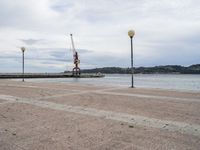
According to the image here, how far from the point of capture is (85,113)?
315 inches

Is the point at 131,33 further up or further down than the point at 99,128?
further up

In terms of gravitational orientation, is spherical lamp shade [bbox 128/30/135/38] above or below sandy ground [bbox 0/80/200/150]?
above

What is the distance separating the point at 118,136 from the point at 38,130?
182cm

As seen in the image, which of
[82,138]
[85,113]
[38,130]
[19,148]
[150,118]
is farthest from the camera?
[85,113]

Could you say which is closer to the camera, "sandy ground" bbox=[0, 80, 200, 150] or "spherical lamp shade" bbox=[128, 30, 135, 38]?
"sandy ground" bbox=[0, 80, 200, 150]

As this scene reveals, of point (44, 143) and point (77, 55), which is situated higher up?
point (77, 55)

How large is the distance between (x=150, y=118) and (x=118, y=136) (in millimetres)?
2047

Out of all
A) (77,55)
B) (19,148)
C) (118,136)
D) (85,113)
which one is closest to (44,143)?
(19,148)

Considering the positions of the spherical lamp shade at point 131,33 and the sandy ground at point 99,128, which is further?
the spherical lamp shade at point 131,33

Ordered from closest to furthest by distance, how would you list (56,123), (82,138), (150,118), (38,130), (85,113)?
1. (82,138)
2. (38,130)
3. (56,123)
4. (150,118)
5. (85,113)

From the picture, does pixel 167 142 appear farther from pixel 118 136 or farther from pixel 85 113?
pixel 85 113

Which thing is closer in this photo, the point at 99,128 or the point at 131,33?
the point at 99,128

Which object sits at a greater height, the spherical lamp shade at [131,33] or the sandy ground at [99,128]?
the spherical lamp shade at [131,33]

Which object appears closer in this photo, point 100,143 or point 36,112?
point 100,143
